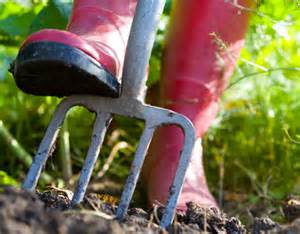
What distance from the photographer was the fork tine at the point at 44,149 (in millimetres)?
1431

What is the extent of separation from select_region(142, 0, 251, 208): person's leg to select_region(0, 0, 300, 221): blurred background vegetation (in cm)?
12

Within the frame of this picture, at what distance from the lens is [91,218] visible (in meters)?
1.12

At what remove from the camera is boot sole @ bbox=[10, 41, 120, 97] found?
4.52 feet

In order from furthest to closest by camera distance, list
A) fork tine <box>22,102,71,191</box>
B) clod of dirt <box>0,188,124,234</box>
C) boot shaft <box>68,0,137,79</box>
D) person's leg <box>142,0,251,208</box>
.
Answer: person's leg <box>142,0,251,208</box>
boot shaft <box>68,0,137,79</box>
fork tine <box>22,102,71,191</box>
clod of dirt <box>0,188,124,234</box>

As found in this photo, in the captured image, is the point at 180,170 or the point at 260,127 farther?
the point at 260,127

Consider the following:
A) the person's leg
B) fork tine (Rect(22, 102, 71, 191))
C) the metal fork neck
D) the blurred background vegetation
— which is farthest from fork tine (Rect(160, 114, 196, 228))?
the blurred background vegetation

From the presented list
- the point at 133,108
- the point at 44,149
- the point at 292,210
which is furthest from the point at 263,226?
Answer: the point at 44,149

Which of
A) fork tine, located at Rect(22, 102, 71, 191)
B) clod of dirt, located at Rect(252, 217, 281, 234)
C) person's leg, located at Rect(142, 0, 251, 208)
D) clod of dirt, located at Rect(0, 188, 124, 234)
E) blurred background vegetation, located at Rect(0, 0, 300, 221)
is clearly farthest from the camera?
blurred background vegetation, located at Rect(0, 0, 300, 221)

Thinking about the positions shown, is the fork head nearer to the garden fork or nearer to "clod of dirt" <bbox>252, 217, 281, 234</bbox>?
the garden fork

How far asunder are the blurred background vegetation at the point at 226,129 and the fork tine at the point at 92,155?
22.5 inches

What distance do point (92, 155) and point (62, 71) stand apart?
18cm

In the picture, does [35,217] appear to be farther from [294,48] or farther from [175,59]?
[294,48]

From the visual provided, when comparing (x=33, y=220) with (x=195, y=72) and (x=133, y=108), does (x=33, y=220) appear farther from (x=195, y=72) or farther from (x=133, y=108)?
(x=195, y=72)

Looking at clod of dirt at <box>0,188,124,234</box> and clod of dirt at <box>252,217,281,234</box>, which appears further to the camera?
clod of dirt at <box>252,217,281,234</box>
